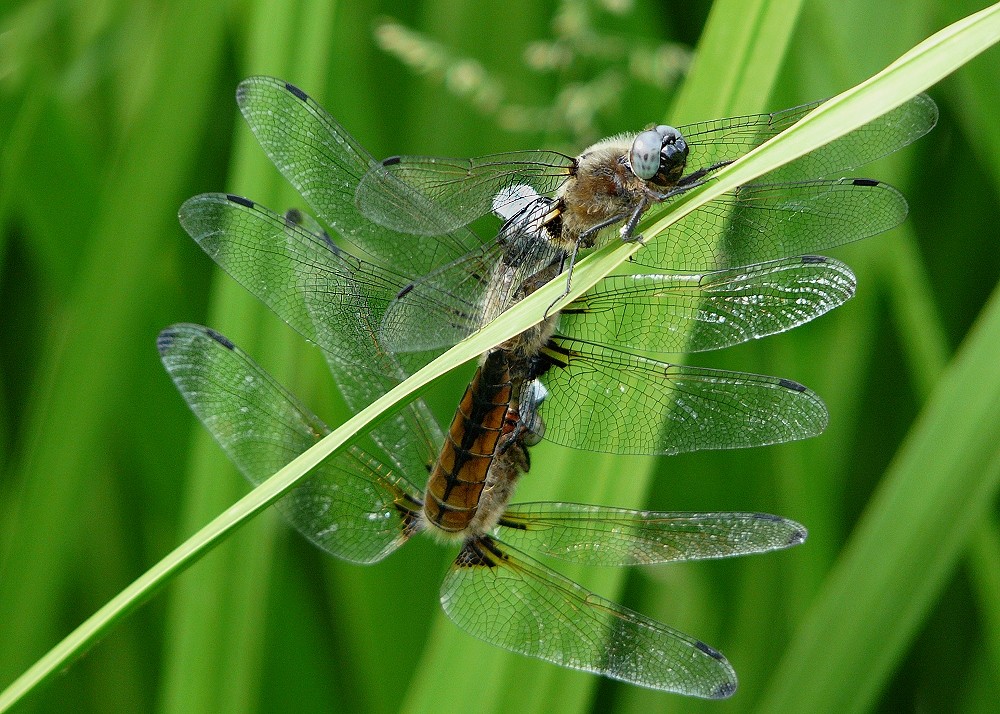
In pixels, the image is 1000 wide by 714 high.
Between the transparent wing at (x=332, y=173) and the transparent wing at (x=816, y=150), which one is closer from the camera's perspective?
the transparent wing at (x=816, y=150)

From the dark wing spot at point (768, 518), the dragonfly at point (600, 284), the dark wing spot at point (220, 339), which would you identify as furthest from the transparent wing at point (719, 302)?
the dark wing spot at point (220, 339)

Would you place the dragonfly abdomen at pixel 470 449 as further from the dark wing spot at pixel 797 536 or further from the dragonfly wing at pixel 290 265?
the dark wing spot at pixel 797 536

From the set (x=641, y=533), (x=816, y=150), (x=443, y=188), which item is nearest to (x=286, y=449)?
(x=443, y=188)

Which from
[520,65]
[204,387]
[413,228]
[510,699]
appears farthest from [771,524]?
[520,65]

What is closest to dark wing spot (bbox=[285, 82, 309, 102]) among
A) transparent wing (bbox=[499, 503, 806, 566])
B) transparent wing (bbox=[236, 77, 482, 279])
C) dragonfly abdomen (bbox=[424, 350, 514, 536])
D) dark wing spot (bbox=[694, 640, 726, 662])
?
transparent wing (bbox=[236, 77, 482, 279])

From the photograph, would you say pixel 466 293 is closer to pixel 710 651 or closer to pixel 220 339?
pixel 220 339

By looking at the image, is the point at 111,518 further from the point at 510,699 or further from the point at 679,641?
the point at 679,641

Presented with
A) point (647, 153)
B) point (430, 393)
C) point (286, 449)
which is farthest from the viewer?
point (430, 393)
